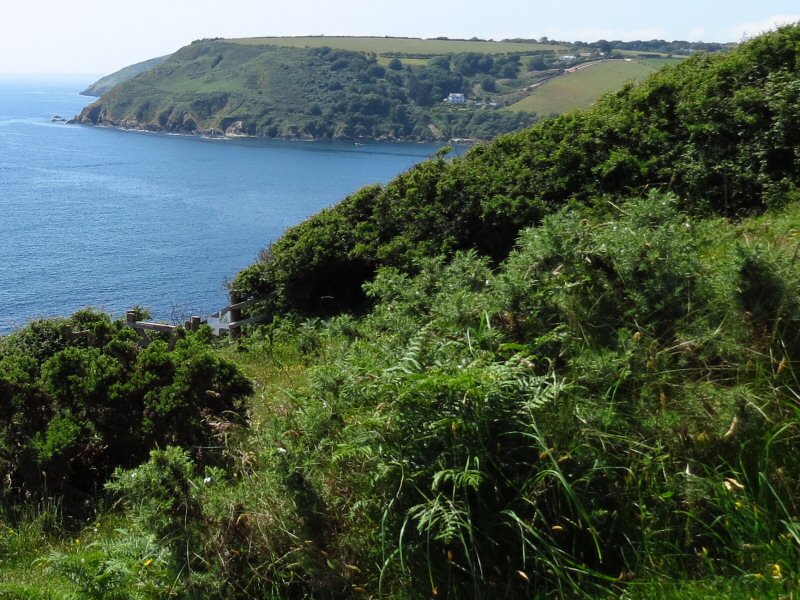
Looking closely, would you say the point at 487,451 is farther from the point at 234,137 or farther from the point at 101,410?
the point at 234,137

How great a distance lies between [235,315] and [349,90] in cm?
11540

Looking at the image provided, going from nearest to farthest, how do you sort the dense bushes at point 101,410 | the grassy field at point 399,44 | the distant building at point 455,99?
1. the dense bushes at point 101,410
2. the distant building at point 455,99
3. the grassy field at point 399,44

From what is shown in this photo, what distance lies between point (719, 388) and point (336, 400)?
2064mm

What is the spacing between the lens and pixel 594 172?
37.4 feet

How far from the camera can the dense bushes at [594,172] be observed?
10.2 meters

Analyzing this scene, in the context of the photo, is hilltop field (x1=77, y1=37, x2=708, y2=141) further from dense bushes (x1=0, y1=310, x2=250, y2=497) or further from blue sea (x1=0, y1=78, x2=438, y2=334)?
dense bushes (x1=0, y1=310, x2=250, y2=497)

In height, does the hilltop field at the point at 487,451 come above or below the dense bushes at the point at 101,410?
above

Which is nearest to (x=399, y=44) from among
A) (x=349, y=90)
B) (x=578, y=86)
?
(x=349, y=90)

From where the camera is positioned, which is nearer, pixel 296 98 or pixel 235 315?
pixel 235 315

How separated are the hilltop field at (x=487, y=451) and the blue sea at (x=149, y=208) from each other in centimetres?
862

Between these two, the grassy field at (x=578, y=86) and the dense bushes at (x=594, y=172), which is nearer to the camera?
the dense bushes at (x=594, y=172)

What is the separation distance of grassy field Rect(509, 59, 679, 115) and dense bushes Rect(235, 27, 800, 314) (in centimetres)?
6541

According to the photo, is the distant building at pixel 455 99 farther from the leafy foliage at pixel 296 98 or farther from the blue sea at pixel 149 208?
the blue sea at pixel 149 208

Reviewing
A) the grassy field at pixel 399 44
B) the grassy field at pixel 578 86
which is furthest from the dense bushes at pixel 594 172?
the grassy field at pixel 399 44
